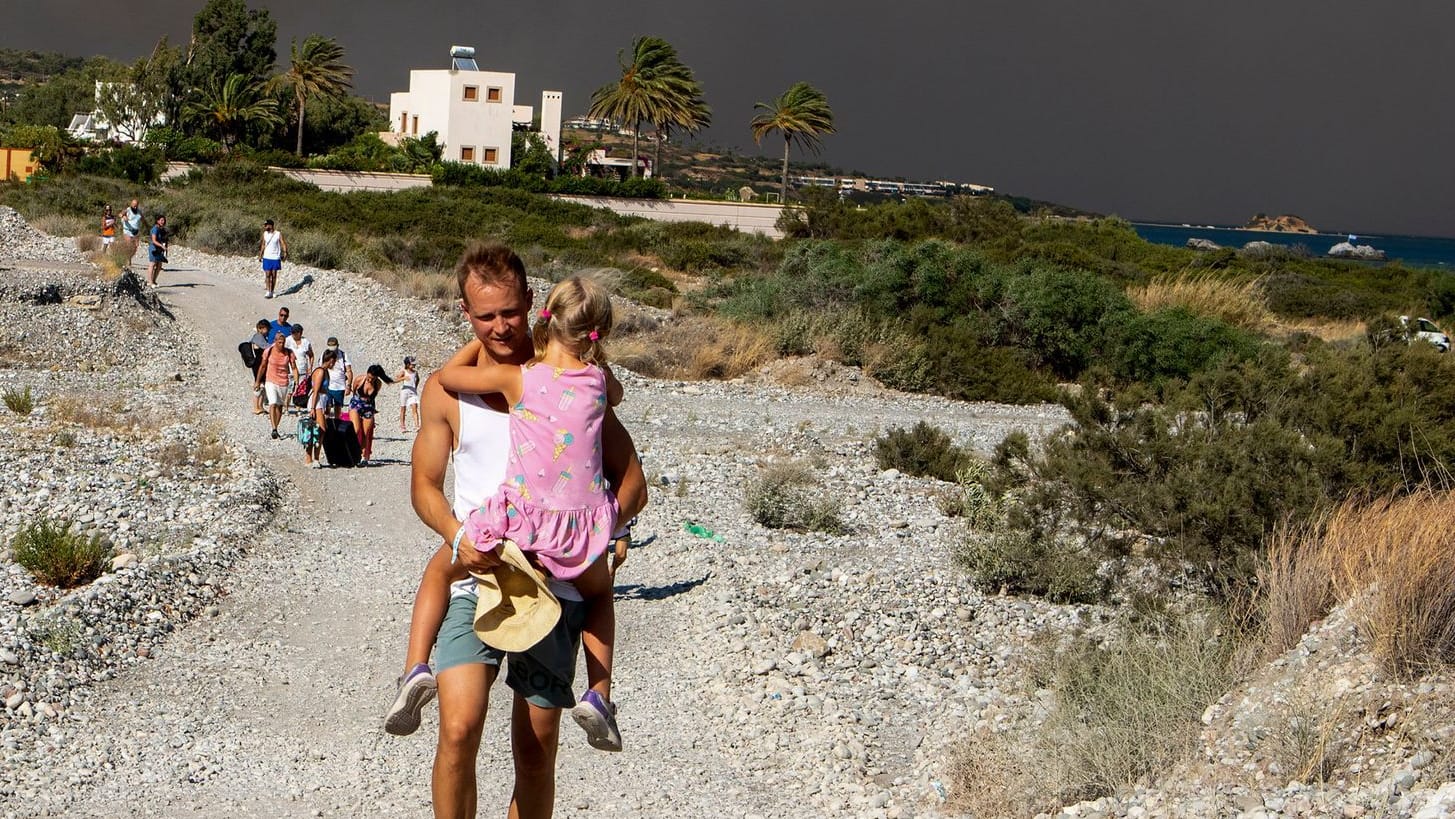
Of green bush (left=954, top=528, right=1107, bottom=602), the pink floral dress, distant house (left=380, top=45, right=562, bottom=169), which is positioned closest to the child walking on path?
the pink floral dress

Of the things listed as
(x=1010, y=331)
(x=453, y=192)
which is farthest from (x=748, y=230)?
(x=1010, y=331)

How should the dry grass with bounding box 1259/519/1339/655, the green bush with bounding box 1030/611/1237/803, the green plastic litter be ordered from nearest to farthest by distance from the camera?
the green bush with bounding box 1030/611/1237/803, the dry grass with bounding box 1259/519/1339/655, the green plastic litter

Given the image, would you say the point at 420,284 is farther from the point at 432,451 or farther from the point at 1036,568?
the point at 432,451

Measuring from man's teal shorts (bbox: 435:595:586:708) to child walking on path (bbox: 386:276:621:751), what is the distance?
0.08 metres

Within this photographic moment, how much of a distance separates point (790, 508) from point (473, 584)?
8558 millimetres

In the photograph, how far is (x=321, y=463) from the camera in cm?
1396

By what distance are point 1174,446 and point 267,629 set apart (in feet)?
20.2

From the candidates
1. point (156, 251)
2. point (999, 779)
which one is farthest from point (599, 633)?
point (156, 251)

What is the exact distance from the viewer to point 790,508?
40.4 feet

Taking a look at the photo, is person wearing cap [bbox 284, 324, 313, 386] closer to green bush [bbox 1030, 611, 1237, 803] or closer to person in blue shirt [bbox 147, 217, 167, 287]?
green bush [bbox 1030, 611, 1237, 803]

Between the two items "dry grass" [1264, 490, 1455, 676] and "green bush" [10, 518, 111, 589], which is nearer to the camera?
"dry grass" [1264, 490, 1455, 676]

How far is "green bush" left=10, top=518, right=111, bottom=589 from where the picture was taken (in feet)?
30.6

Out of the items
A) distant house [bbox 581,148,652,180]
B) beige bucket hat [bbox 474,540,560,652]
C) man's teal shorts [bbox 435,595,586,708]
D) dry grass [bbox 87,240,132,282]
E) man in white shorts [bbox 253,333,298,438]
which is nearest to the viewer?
beige bucket hat [bbox 474,540,560,652]

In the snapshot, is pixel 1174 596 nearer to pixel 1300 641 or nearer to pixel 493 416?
pixel 1300 641
